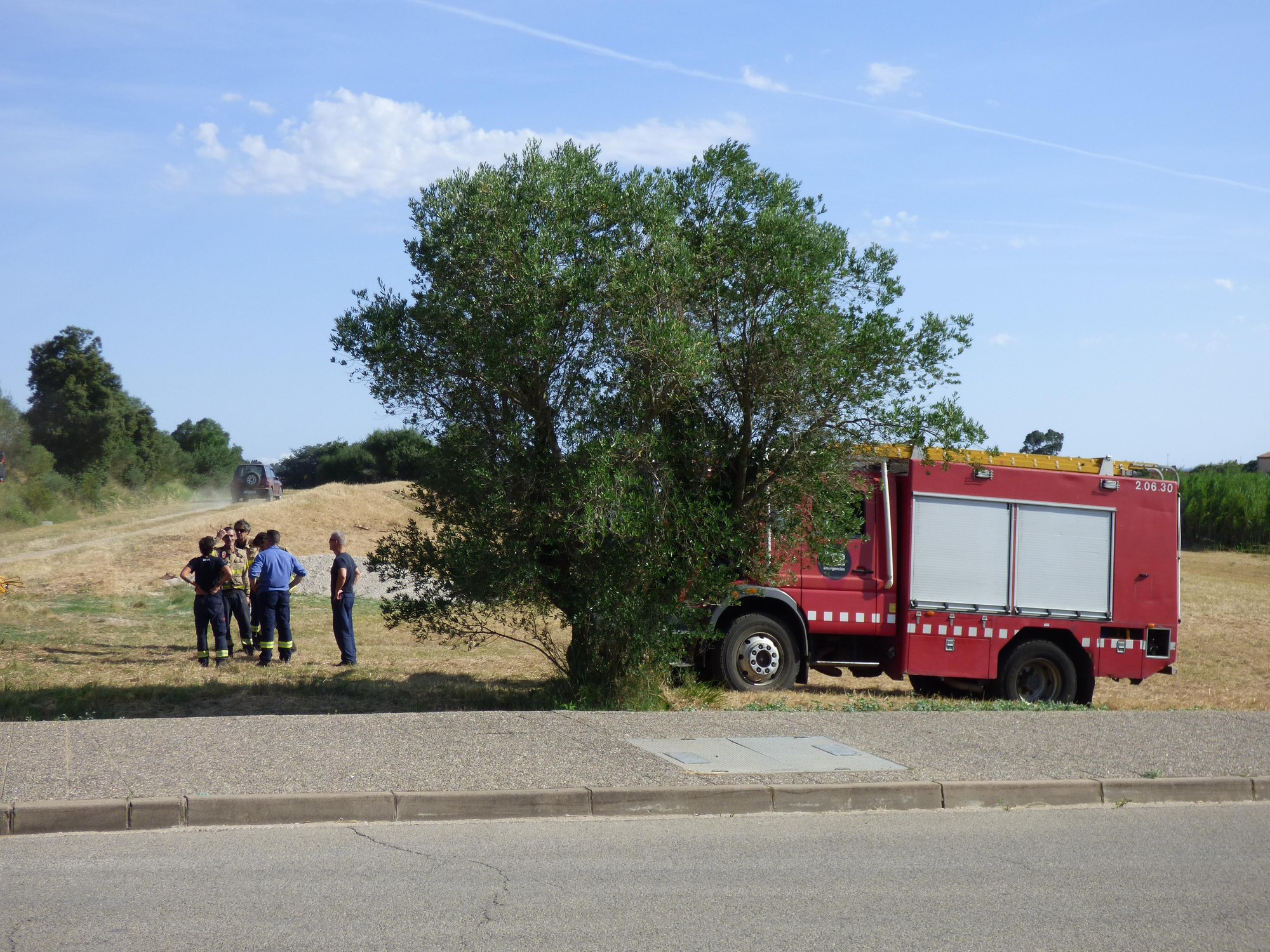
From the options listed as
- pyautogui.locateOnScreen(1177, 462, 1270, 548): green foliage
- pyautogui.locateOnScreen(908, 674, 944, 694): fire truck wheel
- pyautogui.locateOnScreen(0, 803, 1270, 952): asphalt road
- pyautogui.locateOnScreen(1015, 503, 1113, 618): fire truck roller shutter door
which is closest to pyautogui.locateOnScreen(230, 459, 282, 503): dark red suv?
pyautogui.locateOnScreen(908, 674, 944, 694): fire truck wheel

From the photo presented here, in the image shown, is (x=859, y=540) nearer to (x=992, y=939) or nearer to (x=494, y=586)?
(x=494, y=586)

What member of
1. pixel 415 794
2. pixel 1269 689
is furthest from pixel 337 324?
pixel 1269 689

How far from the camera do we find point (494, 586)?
10.3 m

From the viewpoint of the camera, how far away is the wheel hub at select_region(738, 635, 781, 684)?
41.3 ft

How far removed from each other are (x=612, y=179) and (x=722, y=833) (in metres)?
6.53

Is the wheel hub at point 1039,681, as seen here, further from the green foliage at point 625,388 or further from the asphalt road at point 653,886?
the asphalt road at point 653,886

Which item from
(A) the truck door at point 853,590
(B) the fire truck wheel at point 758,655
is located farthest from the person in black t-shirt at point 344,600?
(A) the truck door at point 853,590

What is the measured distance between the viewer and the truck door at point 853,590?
505 inches

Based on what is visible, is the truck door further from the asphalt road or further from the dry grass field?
the asphalt road

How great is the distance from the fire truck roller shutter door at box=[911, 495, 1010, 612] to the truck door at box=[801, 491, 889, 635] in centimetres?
50

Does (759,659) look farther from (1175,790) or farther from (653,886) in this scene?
(653,886)

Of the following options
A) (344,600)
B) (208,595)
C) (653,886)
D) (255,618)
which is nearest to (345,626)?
(344,600)

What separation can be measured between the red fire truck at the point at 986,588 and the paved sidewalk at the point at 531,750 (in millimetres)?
2254

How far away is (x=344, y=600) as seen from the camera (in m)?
14.3
